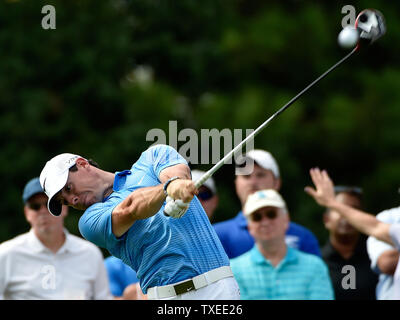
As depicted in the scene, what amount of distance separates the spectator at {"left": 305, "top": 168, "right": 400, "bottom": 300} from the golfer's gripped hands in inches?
80.0

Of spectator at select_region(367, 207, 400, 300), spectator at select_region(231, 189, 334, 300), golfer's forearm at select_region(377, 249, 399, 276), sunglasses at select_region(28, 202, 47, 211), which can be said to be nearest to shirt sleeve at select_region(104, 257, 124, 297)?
sunglasses at select_region(28, 202, 47, 211)

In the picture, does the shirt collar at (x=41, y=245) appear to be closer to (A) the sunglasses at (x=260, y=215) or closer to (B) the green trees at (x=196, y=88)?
(A) the sunglasses at (x=260, y=215)

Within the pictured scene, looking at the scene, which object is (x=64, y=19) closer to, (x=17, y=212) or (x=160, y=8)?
(x=160, y=8)

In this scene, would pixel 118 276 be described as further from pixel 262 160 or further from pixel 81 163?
pixel 81 163

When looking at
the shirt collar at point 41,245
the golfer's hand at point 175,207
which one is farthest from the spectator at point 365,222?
the shirt collar at point 41,245

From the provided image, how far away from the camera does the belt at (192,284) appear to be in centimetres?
581

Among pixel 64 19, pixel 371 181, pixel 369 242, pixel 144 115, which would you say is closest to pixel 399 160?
pixel 371 181

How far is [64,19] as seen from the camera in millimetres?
18609

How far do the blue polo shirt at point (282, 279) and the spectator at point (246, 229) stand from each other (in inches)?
16.8

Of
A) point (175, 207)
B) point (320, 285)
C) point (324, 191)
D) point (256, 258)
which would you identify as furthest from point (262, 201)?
point (175, 207)

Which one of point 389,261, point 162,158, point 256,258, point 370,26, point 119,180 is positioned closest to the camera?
point 162,158

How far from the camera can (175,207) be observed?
5.39 m

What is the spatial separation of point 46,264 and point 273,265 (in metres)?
2.00

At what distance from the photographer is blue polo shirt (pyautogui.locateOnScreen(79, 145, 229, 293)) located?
230 inches
